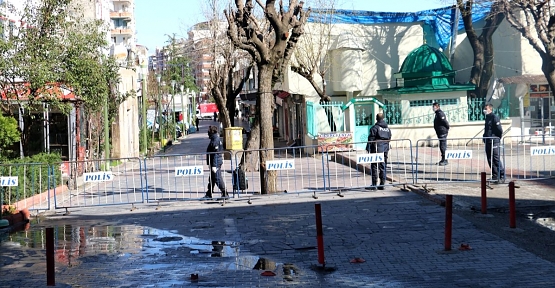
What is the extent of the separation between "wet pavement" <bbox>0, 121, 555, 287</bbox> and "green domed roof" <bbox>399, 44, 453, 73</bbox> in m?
17.7

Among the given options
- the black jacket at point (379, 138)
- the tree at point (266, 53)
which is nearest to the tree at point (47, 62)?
the tree at point (266, 53)

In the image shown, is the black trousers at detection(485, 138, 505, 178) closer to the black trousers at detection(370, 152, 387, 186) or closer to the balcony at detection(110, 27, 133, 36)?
the black trousers at detection(370, 152, 387, 186)

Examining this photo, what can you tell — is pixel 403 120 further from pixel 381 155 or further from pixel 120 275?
pixel 120 275

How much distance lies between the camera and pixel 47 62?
67.4 ft

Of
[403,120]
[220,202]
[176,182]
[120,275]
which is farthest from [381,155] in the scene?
[403,120]

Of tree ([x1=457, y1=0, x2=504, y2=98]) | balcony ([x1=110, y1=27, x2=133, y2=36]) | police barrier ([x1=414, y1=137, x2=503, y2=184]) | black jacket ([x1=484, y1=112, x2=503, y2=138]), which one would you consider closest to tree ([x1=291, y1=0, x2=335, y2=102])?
tree ([x1=457, y1=0, x2=504, y2=98])

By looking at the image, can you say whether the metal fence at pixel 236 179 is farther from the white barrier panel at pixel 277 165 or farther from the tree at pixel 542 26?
the tree at pixel 542 26

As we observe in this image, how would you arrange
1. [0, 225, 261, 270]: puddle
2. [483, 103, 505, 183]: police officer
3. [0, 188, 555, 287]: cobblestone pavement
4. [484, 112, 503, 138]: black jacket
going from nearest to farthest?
[0, 188, 555, 287]: cobblestone pavement → [0, 225, 261, 270]: puddle → [483, 103, 505, 183]: police officer → [484, 112, 503, 138]: black jacket

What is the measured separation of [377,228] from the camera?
12.6m

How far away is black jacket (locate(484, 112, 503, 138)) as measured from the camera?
1783cm

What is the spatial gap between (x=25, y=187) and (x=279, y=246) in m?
8.59

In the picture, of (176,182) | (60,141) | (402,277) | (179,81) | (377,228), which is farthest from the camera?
(179,81)

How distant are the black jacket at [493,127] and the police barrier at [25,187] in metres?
9.98

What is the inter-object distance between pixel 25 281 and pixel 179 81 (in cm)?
6275
